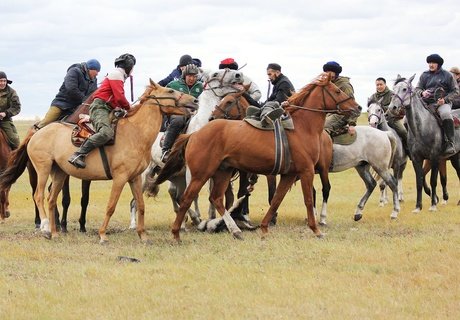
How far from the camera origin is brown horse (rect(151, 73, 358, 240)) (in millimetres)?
13578

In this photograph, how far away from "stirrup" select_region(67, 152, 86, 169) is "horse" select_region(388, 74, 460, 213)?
6961 mm

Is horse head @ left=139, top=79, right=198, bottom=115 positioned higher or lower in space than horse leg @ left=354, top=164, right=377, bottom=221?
higher

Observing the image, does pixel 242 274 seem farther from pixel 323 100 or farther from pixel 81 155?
pixel 323 100

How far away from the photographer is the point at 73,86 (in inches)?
626

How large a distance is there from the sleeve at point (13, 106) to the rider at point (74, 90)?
6.11 ft

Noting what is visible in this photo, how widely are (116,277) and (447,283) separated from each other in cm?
401

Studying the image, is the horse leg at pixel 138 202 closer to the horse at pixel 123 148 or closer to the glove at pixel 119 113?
the horse at pixel 123 148

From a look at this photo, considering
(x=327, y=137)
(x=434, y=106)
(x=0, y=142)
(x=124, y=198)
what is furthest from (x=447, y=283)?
(x=124, y=198)

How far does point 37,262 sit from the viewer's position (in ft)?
39.1

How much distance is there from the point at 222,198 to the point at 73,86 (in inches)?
151

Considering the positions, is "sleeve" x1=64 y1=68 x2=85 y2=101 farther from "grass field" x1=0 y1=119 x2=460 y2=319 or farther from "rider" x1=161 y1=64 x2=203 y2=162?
"grass field" x1=0 y1=119 x2=460 y2=319

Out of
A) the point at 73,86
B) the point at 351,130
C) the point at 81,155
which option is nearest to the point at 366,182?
the point at 351,130

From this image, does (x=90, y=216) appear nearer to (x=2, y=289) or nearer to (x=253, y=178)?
(x=253, y=178)

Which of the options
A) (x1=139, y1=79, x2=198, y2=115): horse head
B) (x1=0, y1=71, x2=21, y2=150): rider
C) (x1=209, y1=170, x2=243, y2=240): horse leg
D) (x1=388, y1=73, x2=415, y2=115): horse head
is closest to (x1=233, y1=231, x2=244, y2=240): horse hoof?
(x1=209, y1=170, x2=243, y2=240): horse leg
